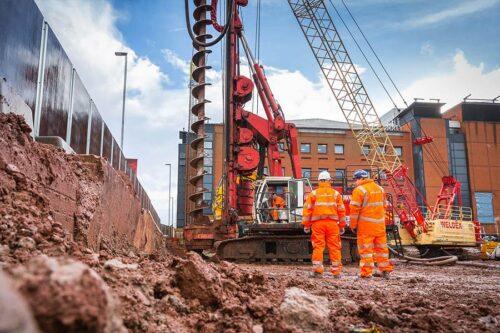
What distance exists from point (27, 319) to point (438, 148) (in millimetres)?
46136

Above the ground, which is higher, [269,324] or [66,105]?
[66,105]

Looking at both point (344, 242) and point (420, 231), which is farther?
point (420, 231)

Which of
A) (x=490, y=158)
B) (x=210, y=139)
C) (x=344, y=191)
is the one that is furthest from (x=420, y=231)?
(x=490, y=158)

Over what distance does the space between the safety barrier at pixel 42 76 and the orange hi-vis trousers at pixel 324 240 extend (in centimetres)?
427

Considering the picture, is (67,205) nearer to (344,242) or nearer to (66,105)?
(66,105)

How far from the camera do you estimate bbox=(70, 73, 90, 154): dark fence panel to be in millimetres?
7160

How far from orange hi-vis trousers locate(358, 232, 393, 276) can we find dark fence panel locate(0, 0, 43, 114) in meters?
5.18

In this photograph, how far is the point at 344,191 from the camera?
14180 mm

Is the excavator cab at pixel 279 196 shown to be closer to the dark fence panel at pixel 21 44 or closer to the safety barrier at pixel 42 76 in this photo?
the safety barrier at pixel 42 76

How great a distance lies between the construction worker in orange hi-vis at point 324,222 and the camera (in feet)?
23.6

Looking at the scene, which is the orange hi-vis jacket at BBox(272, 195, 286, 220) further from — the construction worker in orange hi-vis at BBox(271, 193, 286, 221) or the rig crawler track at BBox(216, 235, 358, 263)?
the rig crawler track at BBox(216, 235, 358, 263)

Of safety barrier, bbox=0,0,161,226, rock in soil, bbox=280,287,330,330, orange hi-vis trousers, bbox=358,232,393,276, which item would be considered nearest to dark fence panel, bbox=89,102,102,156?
safety barrier, bbox=0,0,161,226

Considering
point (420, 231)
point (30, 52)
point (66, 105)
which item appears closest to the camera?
point (30, 52)

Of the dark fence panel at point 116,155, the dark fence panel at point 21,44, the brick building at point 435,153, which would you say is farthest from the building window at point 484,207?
the dark fence panel at point 21,44
